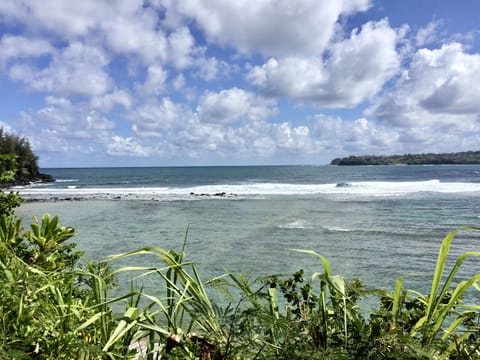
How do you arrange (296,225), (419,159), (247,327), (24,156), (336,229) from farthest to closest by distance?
(419,159), (24,156), (296,225), (336,229), (247,327)

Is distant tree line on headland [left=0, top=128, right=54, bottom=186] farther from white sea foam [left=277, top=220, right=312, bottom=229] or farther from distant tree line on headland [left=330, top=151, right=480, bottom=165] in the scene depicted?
distant tree line on headland [left=330, top=151, right=480, bottom=165]

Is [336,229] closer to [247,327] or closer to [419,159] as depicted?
[247,327]

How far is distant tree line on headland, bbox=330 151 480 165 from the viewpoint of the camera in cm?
12962

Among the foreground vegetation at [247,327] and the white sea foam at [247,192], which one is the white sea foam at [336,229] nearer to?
the foreground vegetation at [247,327]

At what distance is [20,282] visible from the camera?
1.21m

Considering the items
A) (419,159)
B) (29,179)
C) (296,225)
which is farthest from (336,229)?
(419,159)

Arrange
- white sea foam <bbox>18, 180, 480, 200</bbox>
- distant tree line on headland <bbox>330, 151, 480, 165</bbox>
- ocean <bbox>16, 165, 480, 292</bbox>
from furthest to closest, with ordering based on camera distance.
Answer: distant tree line on headland <bbox>330, 151, 480, 165</bbox>
white sea foam <bbox>18, 180, 480, 200</bbox>
ocean <bbox>16, 165, 480, 292</bbox>

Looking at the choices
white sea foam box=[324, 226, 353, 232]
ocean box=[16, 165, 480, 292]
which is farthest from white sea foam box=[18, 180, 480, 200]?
white sea foam box=[324, 226, 353, 232]

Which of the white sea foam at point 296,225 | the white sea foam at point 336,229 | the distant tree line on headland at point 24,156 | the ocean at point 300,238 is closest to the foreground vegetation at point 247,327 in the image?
the ocean at point 300,238

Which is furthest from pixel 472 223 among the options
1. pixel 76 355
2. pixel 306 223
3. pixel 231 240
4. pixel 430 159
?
pixel 430 159

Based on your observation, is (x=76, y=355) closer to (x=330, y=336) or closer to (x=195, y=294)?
(x=195, y=294)

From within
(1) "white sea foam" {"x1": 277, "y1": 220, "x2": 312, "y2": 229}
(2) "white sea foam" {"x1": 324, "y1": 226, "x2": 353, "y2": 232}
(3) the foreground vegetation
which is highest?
(3) the foreground vegetation

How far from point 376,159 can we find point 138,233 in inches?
5808

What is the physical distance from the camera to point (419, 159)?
136m
